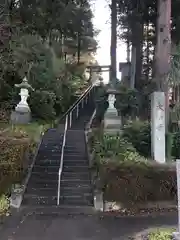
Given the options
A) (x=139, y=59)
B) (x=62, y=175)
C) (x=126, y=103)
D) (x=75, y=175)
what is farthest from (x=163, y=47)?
(x=139, y=59)

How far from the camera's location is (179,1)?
14.9 m

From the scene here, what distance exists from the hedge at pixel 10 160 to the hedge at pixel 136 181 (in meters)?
2.17

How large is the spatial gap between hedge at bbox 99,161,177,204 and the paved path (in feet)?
2.19

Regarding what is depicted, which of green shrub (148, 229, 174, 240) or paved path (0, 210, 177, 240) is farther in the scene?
paved path (0, 210, 177, 240)

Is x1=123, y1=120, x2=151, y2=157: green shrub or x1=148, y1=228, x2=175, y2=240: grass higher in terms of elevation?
x1=123, y1=120, x2=151, y2=157: green shrub

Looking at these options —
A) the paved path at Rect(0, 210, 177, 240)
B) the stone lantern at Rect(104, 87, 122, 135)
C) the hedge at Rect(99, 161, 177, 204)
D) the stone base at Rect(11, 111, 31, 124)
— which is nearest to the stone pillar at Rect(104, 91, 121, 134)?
the stone lantern at Rect(104, 87, 122, 135)

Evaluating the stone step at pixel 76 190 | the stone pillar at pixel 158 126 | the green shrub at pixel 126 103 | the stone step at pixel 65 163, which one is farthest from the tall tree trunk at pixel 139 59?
the stone step at pixel 76 190

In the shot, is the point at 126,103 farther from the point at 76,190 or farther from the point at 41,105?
the point at 76,190

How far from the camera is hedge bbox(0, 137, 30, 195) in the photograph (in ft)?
29.1

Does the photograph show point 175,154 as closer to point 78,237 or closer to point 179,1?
point 78,237

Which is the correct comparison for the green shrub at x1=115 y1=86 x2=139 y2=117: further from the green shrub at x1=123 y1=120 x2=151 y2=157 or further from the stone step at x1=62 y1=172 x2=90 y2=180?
the stone step at x1=62 y1=172 x2=90 y2=180

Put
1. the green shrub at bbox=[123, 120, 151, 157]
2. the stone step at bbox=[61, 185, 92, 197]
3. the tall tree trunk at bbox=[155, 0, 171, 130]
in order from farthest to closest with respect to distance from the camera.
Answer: the tall tree trunk at bbox=[155, 0, 171, 130] → the green shrub at bbox=[123, 120, 151, 157] → the stone step at bbox=[61, 185, 92, 197]

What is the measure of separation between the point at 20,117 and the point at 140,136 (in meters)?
4.88

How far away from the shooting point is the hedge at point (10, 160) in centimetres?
888
